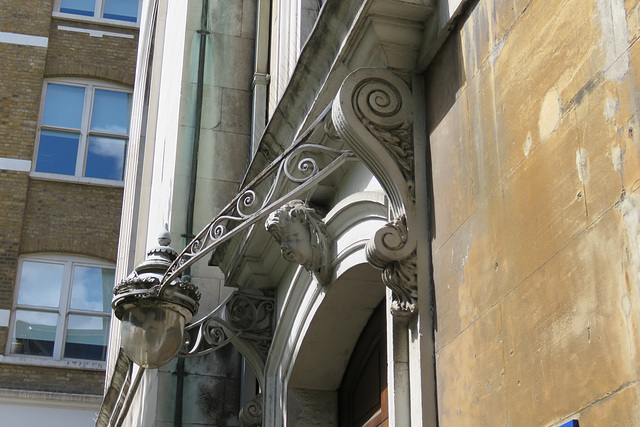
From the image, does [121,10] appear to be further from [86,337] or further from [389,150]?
[389,150]

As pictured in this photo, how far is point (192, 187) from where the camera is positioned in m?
8.78

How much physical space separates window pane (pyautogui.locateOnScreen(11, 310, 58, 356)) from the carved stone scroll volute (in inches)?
590

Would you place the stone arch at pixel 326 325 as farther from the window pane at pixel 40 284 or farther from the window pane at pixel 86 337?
the window pane at pixel 40 284

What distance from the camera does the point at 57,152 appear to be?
787 inches

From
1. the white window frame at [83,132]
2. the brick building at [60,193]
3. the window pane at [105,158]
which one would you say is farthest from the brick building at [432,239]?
the window pane at [105,158]

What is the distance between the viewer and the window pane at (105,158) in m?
20.0

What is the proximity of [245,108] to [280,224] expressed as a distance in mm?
3807

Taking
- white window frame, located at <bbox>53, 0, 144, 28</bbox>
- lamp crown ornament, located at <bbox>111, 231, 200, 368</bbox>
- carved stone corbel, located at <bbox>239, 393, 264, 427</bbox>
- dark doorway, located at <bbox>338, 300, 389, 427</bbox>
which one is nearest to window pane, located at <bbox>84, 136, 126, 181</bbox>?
white window frame, located at <bbox>53, 0, 144, 28</bbox>

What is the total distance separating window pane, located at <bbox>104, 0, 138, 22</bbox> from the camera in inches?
852

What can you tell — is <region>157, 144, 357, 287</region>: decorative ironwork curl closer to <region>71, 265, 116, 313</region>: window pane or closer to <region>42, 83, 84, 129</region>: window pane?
<region>71, 265, 116, 313</region>: window pane

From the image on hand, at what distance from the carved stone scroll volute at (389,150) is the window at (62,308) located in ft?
49.2

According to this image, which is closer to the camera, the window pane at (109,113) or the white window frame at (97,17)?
the window pane at (109,113)

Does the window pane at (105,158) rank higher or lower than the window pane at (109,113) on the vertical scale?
lower

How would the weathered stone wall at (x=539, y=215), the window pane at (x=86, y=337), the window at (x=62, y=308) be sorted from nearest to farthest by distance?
the weathered stone wall at (x=539, y=215), the window at (x=62, y=308), the window pane at (x=86, y=337)
